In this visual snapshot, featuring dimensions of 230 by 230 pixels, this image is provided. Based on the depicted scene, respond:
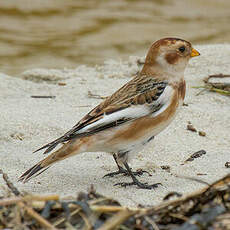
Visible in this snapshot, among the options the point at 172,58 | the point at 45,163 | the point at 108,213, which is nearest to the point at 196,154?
the point at 172,58

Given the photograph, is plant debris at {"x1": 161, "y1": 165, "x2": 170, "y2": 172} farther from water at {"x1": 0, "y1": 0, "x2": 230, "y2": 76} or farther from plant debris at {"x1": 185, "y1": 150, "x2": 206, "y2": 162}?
water at {"x1": 0, "y1": 0, "x2": 230, "y2": 76}

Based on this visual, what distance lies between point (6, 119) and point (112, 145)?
153 centimetres

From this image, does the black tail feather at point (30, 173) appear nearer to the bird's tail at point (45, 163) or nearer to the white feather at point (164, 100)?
the bird's tail at point (45, 163)

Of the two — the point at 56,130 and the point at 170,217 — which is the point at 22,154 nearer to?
the point at 56,130

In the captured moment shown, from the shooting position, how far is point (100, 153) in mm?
5156

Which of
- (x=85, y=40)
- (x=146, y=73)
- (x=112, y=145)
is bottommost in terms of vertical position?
(x=85, y=40)

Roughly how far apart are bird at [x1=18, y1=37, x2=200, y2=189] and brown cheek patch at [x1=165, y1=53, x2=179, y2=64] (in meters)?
0.02

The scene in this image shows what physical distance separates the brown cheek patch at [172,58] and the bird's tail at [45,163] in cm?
110

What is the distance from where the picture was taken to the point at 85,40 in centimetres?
1069

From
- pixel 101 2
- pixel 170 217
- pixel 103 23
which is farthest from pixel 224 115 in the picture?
pixel 101 2

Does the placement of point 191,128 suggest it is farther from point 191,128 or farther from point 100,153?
point 100,153

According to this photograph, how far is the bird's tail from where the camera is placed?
4.23 m

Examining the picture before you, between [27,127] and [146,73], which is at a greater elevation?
[146,73]

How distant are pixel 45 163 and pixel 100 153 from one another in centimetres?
96
